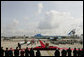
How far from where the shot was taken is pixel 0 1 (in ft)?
63.0

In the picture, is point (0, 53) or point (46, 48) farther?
point (46, 48)

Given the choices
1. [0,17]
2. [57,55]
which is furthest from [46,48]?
[0,17]

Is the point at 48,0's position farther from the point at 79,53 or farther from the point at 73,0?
the point at 79,53

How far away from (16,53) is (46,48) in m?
13.2

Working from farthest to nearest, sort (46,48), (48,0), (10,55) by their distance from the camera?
(46,48), (48,0), (10,55)

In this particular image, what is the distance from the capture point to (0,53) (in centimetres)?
1792

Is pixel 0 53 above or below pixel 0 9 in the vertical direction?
below

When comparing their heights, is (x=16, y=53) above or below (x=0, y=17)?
below

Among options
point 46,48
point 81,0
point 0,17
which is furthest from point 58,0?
point 46,48

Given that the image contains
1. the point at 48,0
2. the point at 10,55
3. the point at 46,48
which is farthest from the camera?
the point at 46,48

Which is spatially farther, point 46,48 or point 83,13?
point 46,48

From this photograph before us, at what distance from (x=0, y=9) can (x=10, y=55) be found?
6117mm

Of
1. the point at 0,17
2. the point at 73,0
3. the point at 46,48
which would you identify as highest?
the point at 73,0

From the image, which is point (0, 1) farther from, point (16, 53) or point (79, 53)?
point (79, 53)
